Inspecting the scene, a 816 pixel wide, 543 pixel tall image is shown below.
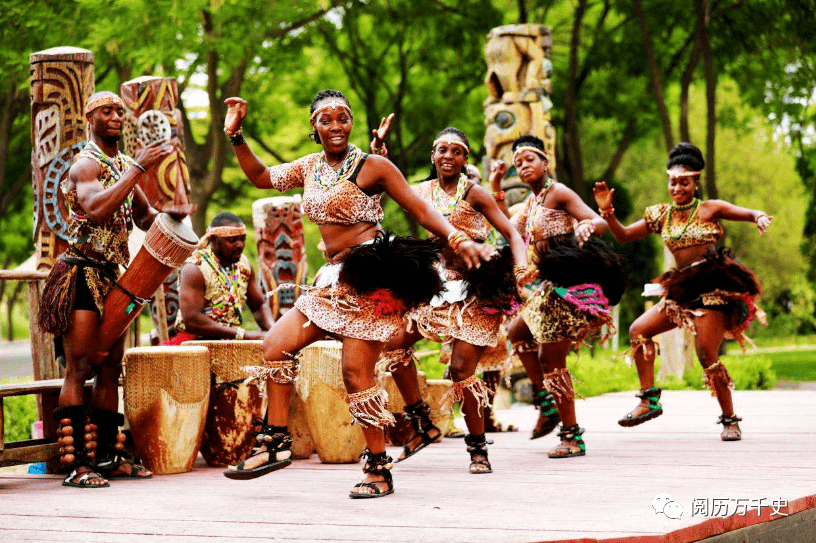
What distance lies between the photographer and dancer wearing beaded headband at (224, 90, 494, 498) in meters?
5.49

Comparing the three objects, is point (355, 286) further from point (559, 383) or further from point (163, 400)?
point (559, 383)

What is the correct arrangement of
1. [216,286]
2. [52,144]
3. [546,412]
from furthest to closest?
1. [546,412]
2. [216,286]
3. [52,144]

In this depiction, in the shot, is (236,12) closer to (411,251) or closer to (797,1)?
(797,1)

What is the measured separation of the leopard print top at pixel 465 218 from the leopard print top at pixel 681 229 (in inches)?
58.8

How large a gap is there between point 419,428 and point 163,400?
4.99ft

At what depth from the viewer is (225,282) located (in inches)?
304

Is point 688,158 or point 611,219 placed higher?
point 688,158

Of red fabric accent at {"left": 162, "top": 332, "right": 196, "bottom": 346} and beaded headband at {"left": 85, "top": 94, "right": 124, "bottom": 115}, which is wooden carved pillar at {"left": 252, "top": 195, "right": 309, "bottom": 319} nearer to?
red fabric accent at {"left": 162, "top": 332, "right": 196, "bottom": 346}

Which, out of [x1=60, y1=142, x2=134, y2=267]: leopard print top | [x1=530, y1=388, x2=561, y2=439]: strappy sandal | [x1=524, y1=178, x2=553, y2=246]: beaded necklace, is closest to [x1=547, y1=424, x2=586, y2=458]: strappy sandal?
[x1=530, y1=388, x2=561, y2=439]: strappy sandal

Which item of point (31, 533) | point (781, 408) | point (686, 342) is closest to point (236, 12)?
point (686, 342)

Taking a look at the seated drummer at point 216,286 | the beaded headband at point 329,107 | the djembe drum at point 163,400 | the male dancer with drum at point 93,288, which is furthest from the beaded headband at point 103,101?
the seated drummer at point 216,286

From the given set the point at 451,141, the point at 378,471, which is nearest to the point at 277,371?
the point at 378,471

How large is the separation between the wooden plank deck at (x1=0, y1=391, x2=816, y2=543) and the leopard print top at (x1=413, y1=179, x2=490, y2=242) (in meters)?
1.44

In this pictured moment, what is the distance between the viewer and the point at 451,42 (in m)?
18.5
